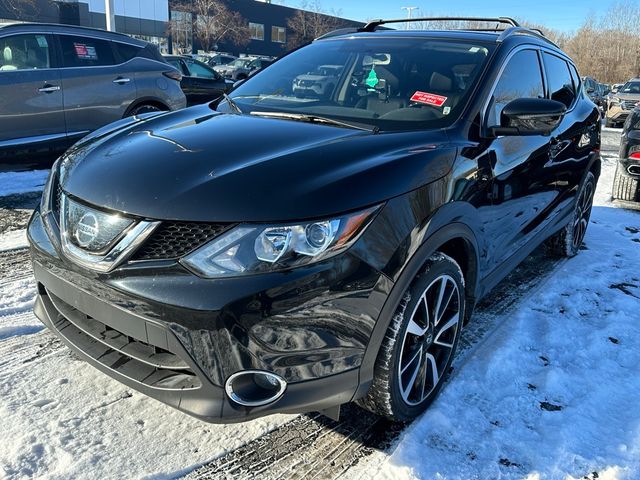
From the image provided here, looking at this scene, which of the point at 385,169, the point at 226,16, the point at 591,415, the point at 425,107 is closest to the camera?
the point at 385,169

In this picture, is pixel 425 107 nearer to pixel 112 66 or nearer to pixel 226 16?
pixel 112 66

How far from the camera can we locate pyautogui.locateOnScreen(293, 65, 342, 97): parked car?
3285mm

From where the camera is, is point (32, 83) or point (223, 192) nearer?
point (223, 192)

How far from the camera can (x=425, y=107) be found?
2.86 m

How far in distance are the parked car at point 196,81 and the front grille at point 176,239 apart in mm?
10836

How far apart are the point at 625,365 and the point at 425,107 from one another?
1803 millimetres

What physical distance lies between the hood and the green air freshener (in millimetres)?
652

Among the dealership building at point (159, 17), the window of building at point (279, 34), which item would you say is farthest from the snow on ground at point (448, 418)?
the window of building at point (279, 34)

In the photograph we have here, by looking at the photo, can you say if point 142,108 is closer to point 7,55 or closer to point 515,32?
point 7,55

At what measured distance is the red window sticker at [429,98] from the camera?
9.36 feet

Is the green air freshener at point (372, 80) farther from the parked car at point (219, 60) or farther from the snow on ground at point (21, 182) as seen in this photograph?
the parked car at point (219, 60)

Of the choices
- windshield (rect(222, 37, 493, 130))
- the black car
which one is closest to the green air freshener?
windshield (rect(222, 37, 493, 130))

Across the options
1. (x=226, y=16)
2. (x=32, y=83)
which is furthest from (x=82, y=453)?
(x=226, y=16)

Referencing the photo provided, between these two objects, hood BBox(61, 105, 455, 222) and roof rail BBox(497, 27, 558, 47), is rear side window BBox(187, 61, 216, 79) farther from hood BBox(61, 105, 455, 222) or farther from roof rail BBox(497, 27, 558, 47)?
hood BBox(61, 105, 455, 222)
